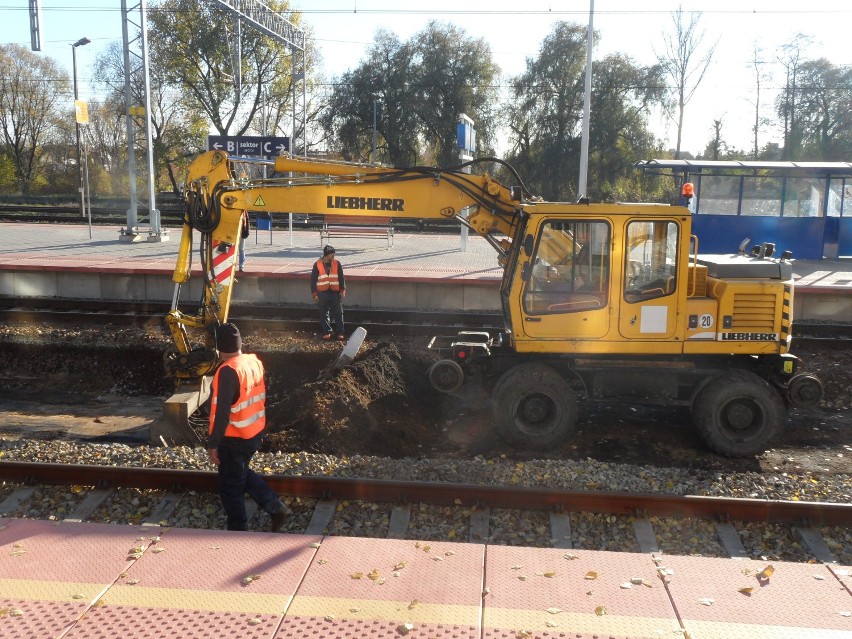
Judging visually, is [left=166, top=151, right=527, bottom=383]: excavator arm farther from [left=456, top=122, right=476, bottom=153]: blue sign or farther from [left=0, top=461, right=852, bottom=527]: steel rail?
[left=456, top=122, right=476, bottom=153]: blue sign

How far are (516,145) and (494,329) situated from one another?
89.4ft

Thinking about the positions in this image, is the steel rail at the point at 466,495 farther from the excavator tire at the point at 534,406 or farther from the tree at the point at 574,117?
the tree at the point at 574,117

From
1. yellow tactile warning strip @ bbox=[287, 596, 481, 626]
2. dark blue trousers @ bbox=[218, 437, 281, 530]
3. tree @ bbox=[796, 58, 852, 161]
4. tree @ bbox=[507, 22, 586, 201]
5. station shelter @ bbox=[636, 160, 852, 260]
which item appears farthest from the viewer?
tree @ bbox=[507, 22, 586, 201]

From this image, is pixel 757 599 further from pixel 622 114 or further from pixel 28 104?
pixel 28 104

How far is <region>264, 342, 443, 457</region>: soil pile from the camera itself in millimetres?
8719

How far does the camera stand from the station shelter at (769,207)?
68.5 feet

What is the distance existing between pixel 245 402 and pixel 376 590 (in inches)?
74.2

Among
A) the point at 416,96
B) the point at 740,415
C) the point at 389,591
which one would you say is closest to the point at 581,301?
the point at 740,415

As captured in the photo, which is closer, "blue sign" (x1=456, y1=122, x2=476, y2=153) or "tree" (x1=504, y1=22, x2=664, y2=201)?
"blue sign" (x1=456, y1=122, x2=476, y2=153)

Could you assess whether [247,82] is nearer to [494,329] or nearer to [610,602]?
[494,329]

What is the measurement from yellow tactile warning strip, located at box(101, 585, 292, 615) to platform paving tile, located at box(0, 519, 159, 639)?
0.15 m

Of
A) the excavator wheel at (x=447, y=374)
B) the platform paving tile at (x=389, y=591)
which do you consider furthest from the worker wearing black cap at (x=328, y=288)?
the platform paving tile at (x=389, y=591)

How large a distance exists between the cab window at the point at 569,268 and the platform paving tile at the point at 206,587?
3.89 m

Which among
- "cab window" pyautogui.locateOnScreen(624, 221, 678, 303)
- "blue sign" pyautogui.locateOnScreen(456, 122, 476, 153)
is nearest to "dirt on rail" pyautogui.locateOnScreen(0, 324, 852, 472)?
"cab window" pyautogui.locateOnScreen(624, 221, 678, 303)
